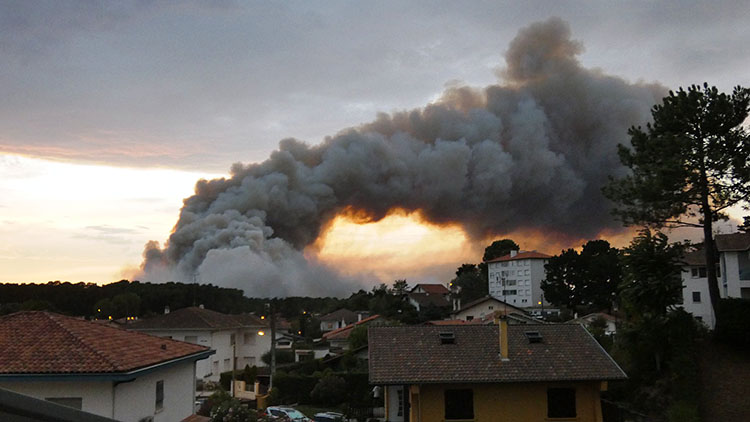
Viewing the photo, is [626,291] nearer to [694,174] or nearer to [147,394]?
[694,174]

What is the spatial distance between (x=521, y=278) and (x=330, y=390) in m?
69.0

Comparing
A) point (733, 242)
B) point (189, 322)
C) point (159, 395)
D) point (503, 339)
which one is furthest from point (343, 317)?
point (159, 395)

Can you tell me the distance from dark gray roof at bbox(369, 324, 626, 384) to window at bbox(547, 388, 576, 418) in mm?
573

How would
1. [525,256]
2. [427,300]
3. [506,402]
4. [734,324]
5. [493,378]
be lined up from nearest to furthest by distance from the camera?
[493,378], [506,402], [734,324], [427,300], [525,256]

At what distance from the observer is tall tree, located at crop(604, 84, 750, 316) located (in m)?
25.8

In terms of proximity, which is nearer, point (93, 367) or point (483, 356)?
point (93, 367)

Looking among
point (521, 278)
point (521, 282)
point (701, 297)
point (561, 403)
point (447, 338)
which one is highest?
point (521, 278)

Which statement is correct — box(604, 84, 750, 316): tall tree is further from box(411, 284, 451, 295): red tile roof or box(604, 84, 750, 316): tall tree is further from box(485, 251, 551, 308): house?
box(411, 284, 451, 295): red tile roof

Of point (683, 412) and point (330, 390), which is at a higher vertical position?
point (683, 412)

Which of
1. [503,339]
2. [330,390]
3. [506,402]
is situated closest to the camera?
[506,402]

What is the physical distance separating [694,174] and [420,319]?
134ft

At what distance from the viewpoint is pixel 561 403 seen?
19578 millimetres

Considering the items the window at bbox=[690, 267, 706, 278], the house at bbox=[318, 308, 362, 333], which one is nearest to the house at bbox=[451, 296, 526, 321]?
the house at bbox=[318, 308, 362, 333]

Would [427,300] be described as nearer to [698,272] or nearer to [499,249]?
[499,249]
